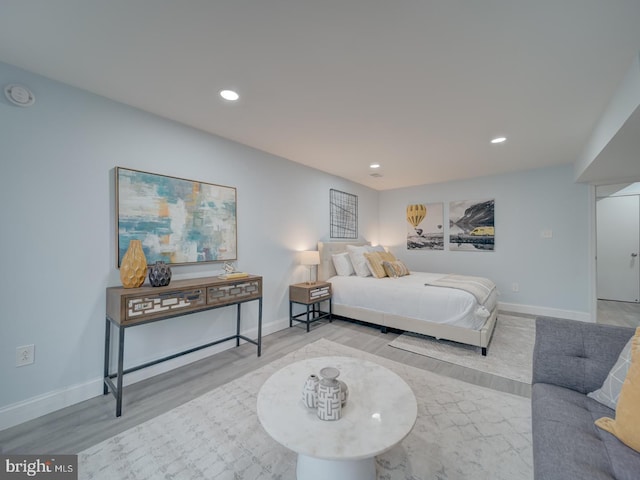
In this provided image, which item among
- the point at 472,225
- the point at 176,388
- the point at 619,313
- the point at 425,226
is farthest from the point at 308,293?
the point at 619,313

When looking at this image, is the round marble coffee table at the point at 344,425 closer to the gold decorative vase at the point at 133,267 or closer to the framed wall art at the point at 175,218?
the gold decorative vase at the point at 133,267

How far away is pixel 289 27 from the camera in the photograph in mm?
1435

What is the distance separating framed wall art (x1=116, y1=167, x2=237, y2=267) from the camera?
7.27 feet

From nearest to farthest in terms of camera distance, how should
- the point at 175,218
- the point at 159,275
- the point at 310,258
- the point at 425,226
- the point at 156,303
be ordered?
the point at 156,303 → the point at 159,275 → the point at 175,218 → the point at 310,258 → the point at 425,226

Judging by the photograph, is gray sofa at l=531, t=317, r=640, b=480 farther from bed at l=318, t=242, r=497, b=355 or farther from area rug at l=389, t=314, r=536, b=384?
bed at l=318, t=242, r=497, b=355

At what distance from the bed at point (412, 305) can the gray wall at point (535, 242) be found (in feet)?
4.20

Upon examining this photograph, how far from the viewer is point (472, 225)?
4.79 m

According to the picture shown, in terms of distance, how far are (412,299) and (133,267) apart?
2.97 metres

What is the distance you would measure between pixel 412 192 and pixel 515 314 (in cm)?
286

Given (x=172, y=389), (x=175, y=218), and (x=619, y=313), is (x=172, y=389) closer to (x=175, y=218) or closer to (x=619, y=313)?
(x=175, y=218)

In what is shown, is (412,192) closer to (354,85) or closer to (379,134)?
(379,134)

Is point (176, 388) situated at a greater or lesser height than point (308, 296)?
lesser

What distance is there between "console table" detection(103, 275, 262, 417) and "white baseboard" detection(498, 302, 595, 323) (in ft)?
14.4

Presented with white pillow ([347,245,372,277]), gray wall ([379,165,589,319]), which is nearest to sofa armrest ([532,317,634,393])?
white pillow ([347,245,372,277])
